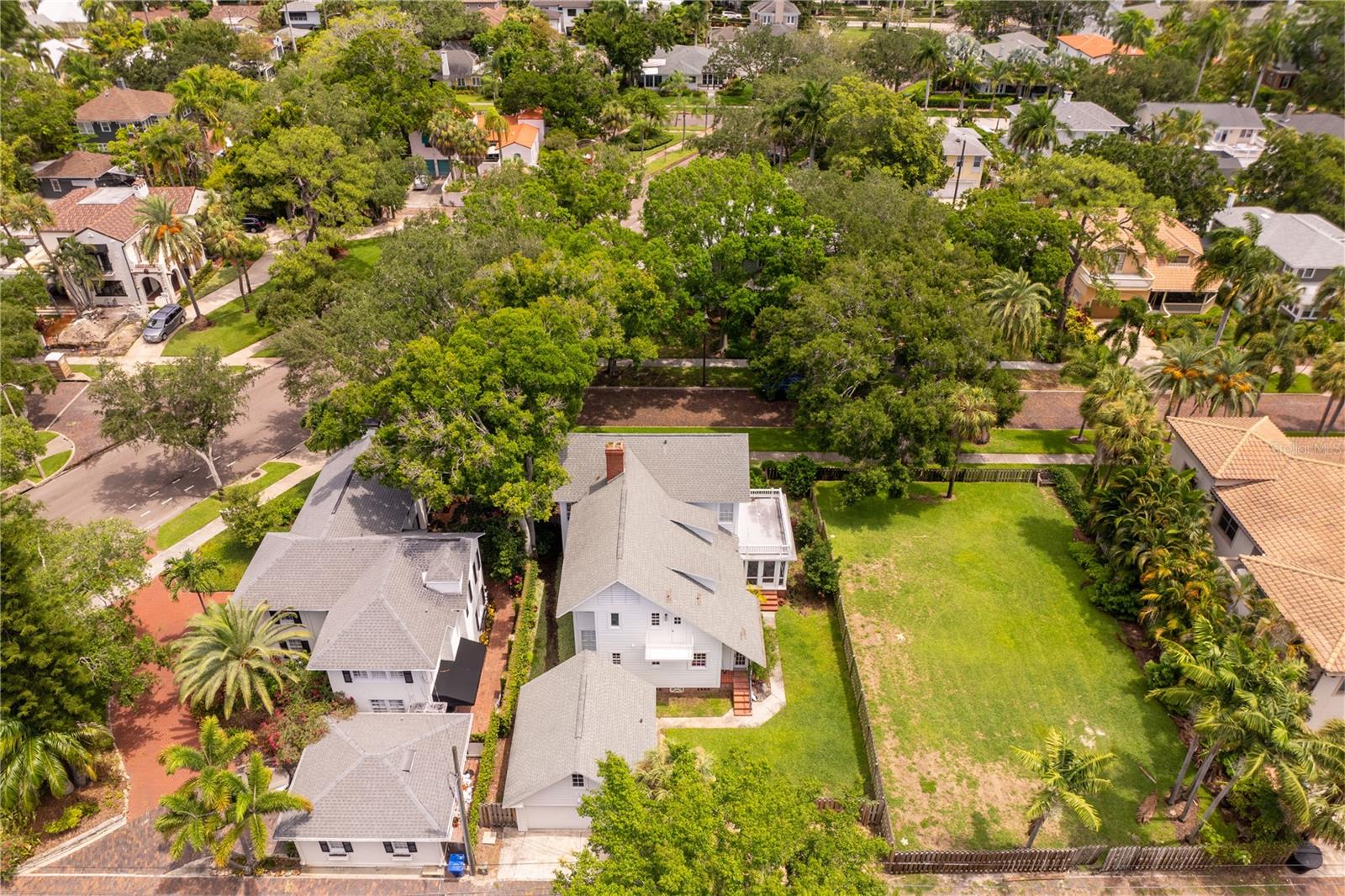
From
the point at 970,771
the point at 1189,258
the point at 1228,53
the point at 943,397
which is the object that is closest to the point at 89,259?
the point at 943,397

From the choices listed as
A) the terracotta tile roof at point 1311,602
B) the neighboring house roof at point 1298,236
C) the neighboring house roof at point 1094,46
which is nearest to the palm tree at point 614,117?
the neighboring house roof at point 1298,236

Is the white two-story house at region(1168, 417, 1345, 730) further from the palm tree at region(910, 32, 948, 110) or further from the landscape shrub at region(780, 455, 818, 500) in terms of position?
the palm tree at region(910, 32, 948, 110)

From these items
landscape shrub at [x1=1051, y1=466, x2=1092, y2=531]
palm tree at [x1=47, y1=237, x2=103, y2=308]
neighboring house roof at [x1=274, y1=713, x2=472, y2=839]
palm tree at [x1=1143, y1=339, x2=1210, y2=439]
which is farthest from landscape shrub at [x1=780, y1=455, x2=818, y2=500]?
palm tree at [x1=47, y1=237, x2=103, y2=308]

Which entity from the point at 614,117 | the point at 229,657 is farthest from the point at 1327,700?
the point at 614,117

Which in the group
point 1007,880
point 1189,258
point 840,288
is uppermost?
point 840,288

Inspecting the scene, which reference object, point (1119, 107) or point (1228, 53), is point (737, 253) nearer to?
point (1119, 107)

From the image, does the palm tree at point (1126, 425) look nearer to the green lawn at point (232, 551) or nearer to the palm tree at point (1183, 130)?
the green lawn at point (232, 551)
